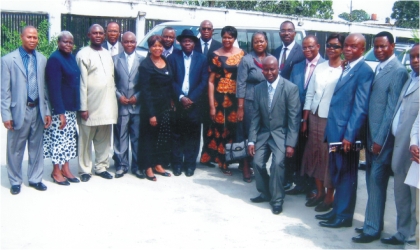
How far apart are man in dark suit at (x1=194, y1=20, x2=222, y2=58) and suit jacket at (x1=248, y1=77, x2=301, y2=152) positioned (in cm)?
157

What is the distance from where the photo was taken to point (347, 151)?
4648mm

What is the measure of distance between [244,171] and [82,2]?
11332 mm

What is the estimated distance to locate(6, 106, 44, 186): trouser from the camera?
5605 millimetres

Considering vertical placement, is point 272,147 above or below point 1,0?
below

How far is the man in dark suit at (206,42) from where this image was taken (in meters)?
6.89

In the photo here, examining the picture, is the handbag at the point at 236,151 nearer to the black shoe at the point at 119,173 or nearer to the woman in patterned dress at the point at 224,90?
the woman in patterned dress at the point at 224,90

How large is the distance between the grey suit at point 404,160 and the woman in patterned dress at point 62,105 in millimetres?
3740

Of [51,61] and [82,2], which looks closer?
[51,61]

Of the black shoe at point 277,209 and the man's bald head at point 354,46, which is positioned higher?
the man's bald head at point 354,46

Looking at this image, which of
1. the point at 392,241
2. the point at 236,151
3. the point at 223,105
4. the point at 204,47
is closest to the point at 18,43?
the point at 204,47

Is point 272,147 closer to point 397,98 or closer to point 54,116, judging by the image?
point 397,98

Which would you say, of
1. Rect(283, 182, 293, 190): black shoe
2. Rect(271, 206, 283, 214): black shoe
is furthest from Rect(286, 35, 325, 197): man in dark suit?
Rect(271, 206, 283, 214): black shoe

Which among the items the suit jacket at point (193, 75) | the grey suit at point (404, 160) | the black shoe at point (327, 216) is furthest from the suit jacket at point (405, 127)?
the suit jacket at point (193, 75)

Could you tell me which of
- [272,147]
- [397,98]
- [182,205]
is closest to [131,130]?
[182,205]
